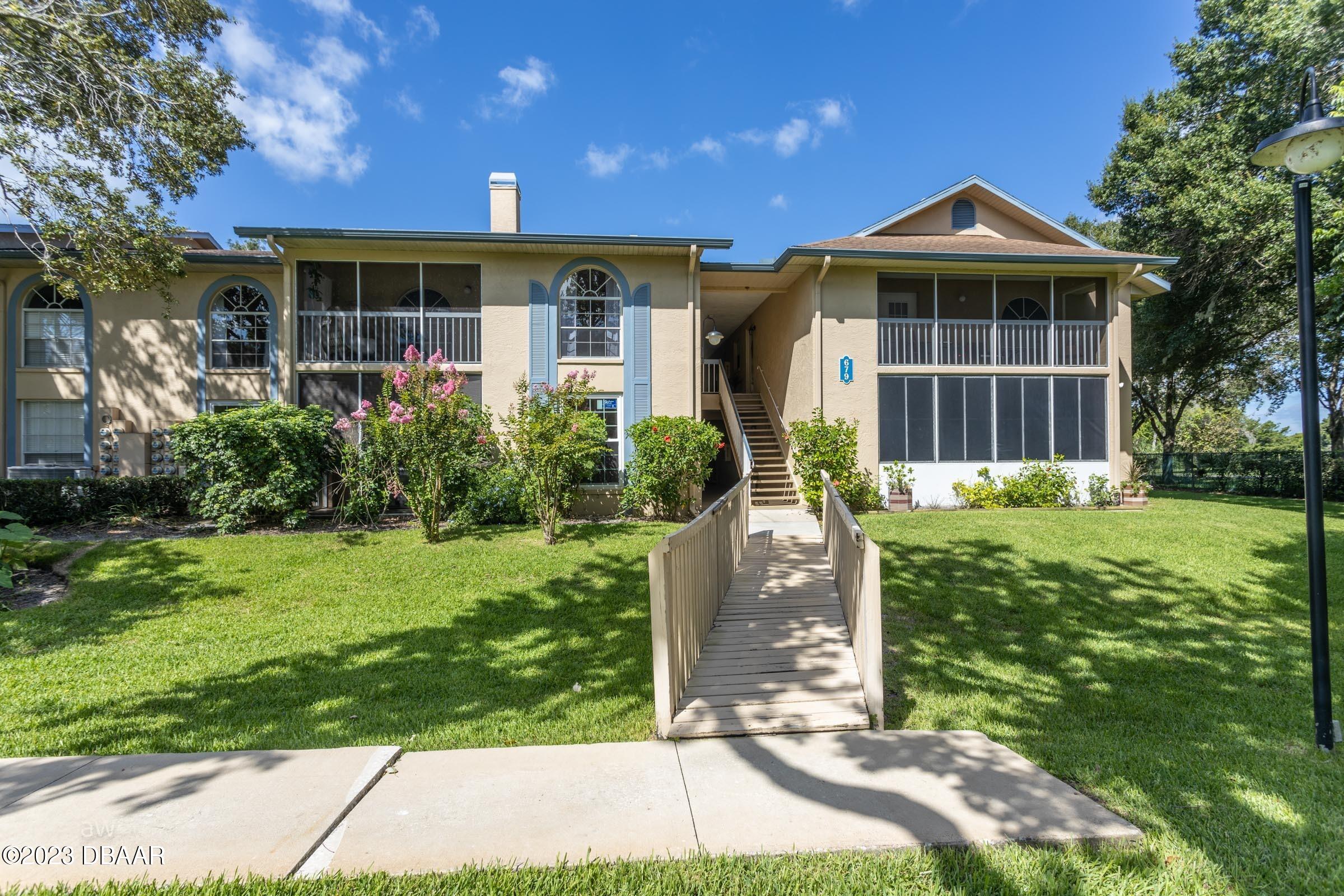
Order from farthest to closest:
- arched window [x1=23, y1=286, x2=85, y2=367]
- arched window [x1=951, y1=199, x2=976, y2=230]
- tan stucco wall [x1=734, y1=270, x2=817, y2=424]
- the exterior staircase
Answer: arched window [x1=951, y1=199, x2=976, y2=230] < tan stucco wall [x1=734, y1=270, x2=817, y2=424] < the exterior staircase < arched window [x1=23, y1=286, x2=85, y2=367]

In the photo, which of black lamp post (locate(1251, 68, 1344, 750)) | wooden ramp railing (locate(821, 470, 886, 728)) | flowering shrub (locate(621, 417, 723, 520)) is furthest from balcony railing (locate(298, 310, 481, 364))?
black lamp post (locate(1251, 68, 1344, 750))

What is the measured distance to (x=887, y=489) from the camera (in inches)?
489

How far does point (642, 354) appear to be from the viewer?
12.1 metres

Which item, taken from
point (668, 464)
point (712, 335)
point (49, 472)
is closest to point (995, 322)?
point (712, 335)

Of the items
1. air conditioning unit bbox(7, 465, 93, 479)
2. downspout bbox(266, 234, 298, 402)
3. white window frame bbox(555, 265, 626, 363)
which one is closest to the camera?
air conditioning unit bbox(7, 465, 93, 479)

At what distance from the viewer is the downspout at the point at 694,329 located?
1212 centimetres

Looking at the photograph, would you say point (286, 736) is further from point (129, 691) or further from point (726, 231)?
point (726, 231)

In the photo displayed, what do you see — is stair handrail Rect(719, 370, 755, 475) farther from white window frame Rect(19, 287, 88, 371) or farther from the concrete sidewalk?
white window frame Rect(19, 287, 88, 371)

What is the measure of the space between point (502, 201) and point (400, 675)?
1096 cm

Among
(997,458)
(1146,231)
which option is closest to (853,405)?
(997,458)

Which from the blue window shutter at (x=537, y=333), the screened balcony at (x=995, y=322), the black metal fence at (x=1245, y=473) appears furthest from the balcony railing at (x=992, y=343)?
the blue window shutter at (x=537, y=333)

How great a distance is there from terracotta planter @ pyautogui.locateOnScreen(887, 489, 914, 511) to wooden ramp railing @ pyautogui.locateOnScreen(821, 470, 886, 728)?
261 inches

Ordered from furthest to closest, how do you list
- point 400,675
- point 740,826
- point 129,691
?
point 400,675 < point 129,691 < point 740,826

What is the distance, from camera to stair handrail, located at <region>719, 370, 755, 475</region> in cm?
1254
